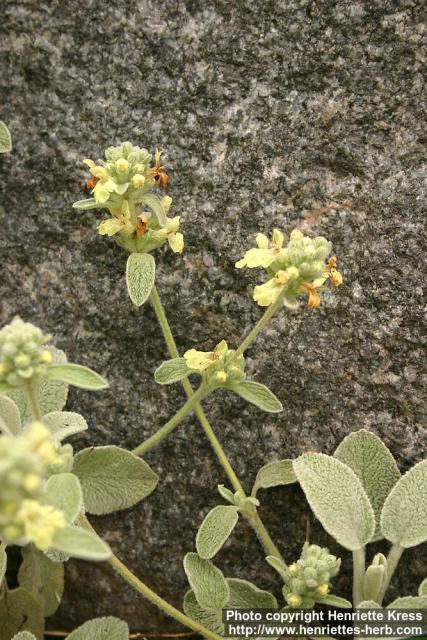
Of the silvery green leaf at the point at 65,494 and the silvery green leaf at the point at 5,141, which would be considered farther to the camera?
the silvery green leaf at the point at 5,141

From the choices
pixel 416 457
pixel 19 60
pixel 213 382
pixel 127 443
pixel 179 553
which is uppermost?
pixel 19 60

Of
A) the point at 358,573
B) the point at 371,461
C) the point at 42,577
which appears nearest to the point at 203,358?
the point at 371,461

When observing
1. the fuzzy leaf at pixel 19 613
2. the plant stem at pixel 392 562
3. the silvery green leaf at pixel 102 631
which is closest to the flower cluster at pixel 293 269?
the plant stem at pixel 392 562

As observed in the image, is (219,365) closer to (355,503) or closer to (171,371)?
(171,371)

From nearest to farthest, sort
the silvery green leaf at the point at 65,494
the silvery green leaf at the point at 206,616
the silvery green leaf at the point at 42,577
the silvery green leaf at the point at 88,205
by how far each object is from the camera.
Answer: the silvery green leaf at the point at 65,494 → the silvery green leaf at the point at 88,205 → the silvery green leaf at the point at 206,616 → the silvery green leaf at the point at 42,577

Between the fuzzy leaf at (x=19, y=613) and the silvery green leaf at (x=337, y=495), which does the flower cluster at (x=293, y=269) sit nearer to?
the silvery green leaf at (x=337, y=495)

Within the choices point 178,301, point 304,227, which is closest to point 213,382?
point 178,301

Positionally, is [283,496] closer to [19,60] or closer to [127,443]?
[127,443]
